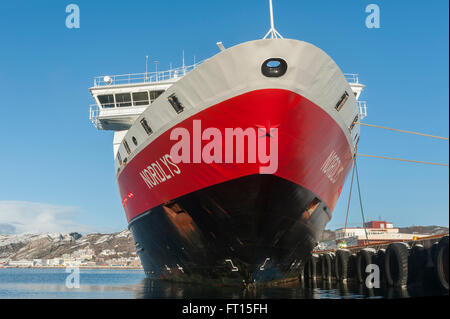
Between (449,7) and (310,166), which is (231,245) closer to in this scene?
(310,166)

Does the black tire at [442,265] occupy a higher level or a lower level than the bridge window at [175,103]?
lower

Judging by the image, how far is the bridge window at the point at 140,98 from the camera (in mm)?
17516

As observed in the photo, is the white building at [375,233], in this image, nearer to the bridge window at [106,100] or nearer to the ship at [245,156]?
the bridge window at [106,100]

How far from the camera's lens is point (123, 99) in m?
17.8

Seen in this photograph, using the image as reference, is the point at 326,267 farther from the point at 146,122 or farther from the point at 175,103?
the point at 175,103

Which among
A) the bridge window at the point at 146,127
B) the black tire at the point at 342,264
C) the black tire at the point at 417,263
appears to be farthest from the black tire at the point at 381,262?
the bridge window at the point at 146,127

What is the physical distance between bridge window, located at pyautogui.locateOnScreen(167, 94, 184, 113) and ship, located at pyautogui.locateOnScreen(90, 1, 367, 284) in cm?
3

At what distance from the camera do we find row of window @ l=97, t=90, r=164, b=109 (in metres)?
17.5

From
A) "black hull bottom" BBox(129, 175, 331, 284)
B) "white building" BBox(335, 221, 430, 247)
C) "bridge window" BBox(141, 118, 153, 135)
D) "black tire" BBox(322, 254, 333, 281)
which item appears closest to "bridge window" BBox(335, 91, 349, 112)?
"black hull bottom" BBox(129, 175, 331, 284)

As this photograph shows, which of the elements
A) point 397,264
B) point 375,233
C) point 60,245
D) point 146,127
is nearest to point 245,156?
point 146,127

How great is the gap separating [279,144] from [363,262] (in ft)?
25.8

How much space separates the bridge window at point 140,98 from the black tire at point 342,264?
36.3 feet

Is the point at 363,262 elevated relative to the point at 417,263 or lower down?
lower down
